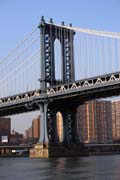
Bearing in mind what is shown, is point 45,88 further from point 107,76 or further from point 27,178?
point 27,178

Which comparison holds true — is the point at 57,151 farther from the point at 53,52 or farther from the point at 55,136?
the point at 53,52

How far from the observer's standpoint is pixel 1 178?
5588 cm

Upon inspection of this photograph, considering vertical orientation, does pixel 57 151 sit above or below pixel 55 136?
below

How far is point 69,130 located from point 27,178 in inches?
2695

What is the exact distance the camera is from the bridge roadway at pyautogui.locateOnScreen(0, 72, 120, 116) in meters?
101

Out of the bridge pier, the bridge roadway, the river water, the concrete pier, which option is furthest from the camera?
the bridge pier

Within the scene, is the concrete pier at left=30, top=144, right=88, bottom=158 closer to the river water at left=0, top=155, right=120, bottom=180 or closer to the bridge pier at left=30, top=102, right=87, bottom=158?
the bridge pier at left=30, top=102, right=87, bottom=158

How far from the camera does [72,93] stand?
110 m

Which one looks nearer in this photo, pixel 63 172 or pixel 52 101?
pixel 63 172

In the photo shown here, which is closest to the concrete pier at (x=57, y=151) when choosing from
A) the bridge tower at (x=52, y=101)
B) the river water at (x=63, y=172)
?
the bridge tower at (x=52, y=101)

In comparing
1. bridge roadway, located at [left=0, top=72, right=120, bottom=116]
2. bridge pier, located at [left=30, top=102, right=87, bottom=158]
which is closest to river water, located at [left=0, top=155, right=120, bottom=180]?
bridge roadway, located at [left=0, top=72, right=120, bottom=116]

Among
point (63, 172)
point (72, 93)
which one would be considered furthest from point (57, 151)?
point (63, 172)

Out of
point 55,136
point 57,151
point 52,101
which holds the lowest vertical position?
point 57,151

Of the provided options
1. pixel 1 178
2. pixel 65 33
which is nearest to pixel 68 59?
pixel 65 33
